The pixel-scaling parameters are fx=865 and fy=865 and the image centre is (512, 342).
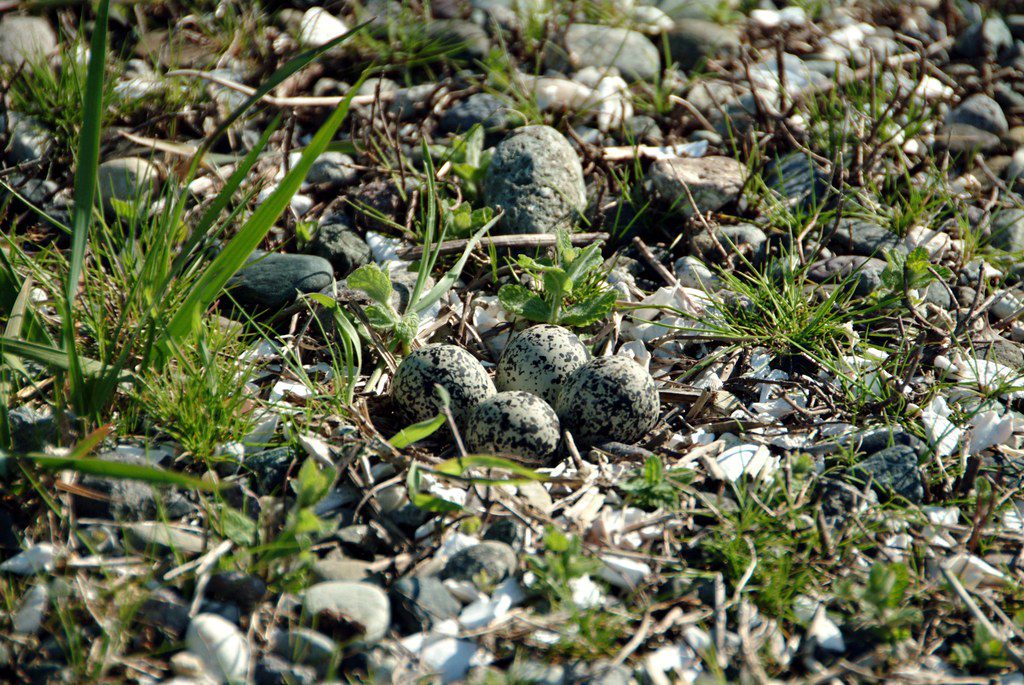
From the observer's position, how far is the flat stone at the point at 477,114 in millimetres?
3545

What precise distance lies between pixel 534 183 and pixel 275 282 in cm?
96

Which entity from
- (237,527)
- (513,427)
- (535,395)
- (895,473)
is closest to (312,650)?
(237,527)

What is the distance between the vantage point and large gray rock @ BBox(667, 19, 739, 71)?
416cm

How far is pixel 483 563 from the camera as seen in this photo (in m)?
1.92

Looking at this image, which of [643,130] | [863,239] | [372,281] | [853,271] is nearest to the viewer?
[372,281]

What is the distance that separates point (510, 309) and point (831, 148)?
1.66 metres

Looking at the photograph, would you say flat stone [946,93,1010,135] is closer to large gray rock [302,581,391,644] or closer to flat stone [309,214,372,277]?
flat stone [309,214,372,277]

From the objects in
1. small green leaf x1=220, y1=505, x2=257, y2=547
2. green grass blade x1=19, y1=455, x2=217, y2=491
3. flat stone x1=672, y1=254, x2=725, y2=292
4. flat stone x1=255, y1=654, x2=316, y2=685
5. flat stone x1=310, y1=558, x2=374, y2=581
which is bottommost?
flat stone x1=255, y1=654, x2=316, y2=685

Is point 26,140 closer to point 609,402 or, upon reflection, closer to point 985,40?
point 609,402

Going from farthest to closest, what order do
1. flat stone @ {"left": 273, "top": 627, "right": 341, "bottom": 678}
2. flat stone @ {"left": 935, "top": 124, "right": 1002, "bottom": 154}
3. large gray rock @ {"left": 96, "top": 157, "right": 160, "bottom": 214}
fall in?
flat stone @ {"left": 935, "top": 124, "right": 1002, "bottom": 154} → large gray rock @ {"left": 96, "top": 157, "right": 160, "bottom": 214} → flat stone @ {"left": 273, "top": 627, "right": 341, "bottom": 678}

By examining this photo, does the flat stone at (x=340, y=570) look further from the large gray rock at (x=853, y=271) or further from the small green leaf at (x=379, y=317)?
the large gray rock at (x=853, y=271)

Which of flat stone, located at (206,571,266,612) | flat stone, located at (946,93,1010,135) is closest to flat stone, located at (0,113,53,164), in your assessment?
flat stone, located at (206,571,266,612)

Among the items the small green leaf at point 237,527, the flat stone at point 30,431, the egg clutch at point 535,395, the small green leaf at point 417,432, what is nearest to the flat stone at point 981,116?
the egg clutch at point 535,395

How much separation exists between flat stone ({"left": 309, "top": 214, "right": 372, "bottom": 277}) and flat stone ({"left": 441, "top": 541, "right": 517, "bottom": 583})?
137 centimetres
